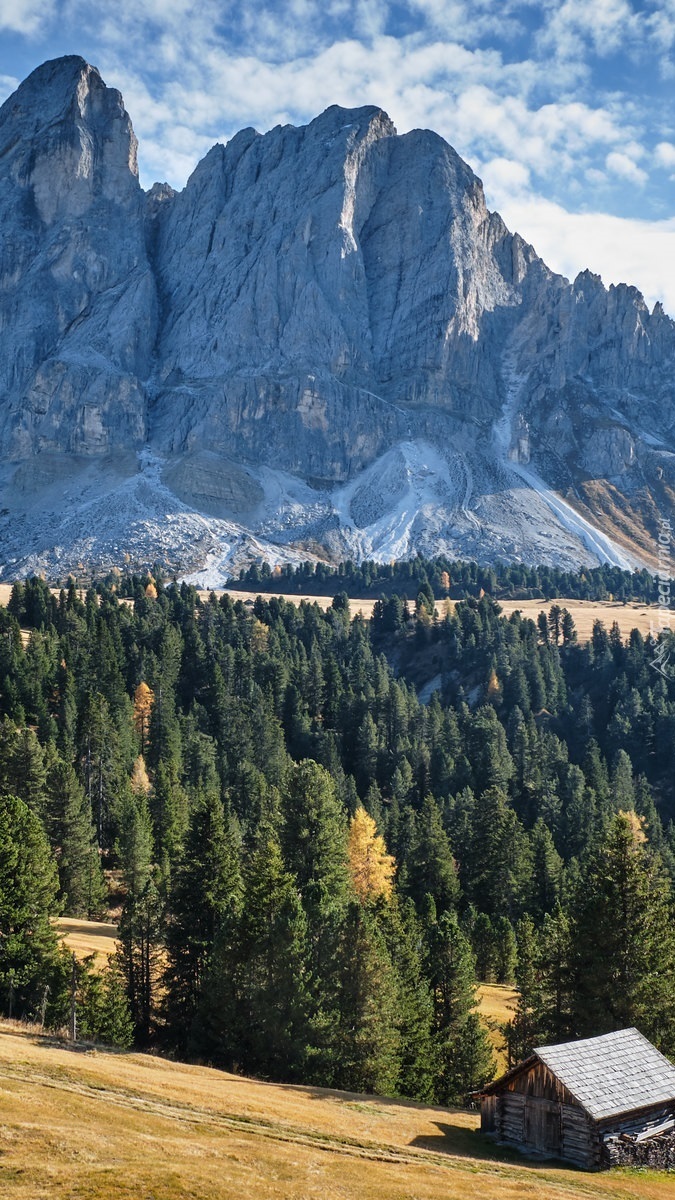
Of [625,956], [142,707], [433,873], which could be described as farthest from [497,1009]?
[142,707]

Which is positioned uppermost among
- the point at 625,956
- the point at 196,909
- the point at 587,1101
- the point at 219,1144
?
the point at 625,956

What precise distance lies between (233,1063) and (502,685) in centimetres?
12374

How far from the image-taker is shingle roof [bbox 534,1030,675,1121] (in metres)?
34.8

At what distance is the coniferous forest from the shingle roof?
467 centimetres

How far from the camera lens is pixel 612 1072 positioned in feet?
118

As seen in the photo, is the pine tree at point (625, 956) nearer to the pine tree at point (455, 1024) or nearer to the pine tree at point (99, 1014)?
the pine tree at point (455, 1024)

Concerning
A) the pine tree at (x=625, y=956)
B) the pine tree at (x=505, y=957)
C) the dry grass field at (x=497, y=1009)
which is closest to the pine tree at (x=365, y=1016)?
the pine tree at (x=625, y=956)

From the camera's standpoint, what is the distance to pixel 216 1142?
28859 mm

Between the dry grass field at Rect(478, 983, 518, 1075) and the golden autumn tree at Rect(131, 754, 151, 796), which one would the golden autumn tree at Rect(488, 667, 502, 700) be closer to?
the golden autumn tree at Rect(131, 754, 151, 796)

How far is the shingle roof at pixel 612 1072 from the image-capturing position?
34.8 m

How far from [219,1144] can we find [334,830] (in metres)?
30.2

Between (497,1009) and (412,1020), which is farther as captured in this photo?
(497,1009)

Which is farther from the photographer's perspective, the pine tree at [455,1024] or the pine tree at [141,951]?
the pine tree at [141,951]

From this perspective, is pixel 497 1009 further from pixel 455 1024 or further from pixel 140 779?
pixel 140 779
